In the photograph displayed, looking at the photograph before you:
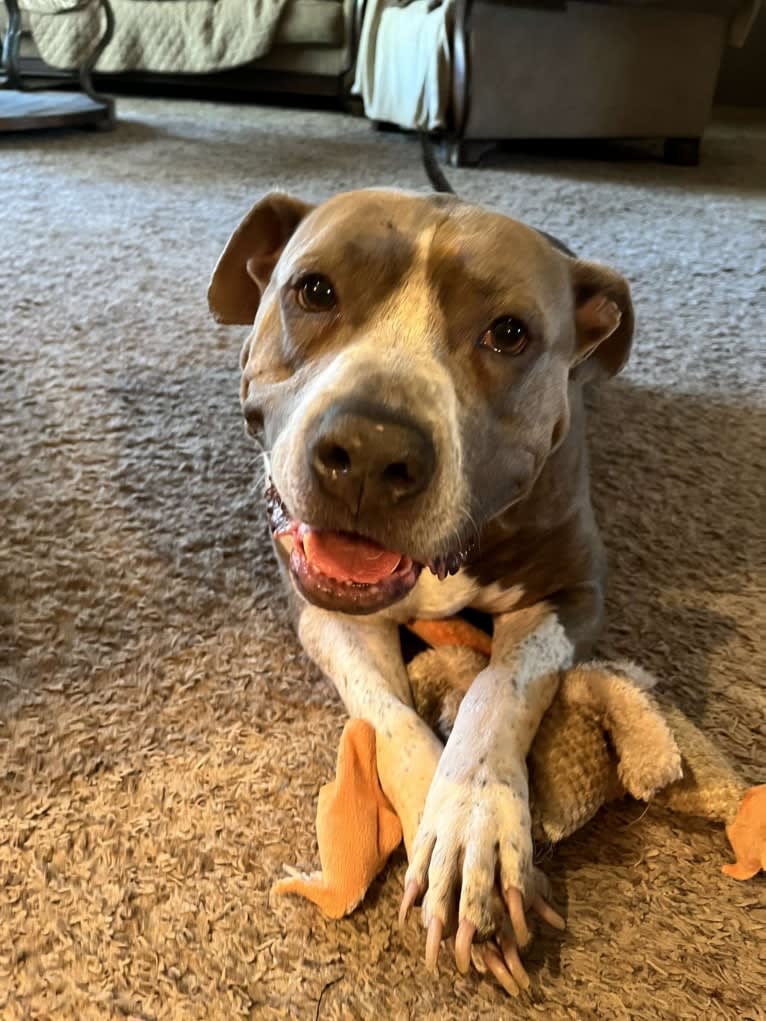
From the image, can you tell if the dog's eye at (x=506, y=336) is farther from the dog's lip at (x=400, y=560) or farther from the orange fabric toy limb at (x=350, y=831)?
the orange fabric toy limb at (x=350, y=831)

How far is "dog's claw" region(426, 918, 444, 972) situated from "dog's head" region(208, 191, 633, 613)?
0.42 metres

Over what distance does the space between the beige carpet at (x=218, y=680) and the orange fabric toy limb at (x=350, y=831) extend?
1.1 inches

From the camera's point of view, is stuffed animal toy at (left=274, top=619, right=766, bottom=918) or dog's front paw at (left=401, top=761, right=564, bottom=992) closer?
dog's front paw at (left=401, top=761, right=564, bottom=992)

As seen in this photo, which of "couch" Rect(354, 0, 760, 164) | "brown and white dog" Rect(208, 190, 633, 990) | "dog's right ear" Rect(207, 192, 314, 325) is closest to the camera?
"brown and white dog" Rect(208, 190, 633, 990)

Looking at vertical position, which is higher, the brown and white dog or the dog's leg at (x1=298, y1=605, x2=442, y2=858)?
the brown and white dog

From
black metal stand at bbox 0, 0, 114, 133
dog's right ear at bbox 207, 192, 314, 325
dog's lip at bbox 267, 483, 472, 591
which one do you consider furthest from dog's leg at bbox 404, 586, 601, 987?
black metal stand at bbox 0, 0, 114, 133

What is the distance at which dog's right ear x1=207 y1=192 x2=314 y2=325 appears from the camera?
173 centimetres

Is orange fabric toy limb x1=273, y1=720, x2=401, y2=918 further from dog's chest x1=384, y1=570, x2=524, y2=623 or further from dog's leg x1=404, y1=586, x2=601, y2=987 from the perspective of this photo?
dog's chest x1=384, y1=570, x2=524, y2=623

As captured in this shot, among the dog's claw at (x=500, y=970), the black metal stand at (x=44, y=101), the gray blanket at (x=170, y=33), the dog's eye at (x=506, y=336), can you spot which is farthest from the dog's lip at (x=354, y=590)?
the gray blanket at (x=170, y=33)

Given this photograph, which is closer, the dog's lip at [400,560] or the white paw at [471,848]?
the white paw at [471,848]

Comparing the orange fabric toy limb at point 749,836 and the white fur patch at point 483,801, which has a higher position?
the white fur patch at point 483,801

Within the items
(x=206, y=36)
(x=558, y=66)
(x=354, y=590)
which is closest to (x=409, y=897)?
(x=354, y=590)

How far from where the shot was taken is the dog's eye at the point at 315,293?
4.86 feet

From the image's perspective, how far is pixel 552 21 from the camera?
495 cm
